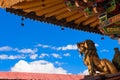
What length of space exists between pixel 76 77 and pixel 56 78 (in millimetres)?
1164

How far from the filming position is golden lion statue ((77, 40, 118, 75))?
23.7 feet

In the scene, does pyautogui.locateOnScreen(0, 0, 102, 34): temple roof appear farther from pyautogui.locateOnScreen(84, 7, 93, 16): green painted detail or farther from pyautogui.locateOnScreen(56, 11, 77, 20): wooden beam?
pyautogui.locateOnScreen(84, 7, 93, 16): green painted detail

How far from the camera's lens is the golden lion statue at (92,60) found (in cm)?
724

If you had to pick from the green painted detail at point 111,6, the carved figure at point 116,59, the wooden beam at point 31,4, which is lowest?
the carved figure at point 116,59

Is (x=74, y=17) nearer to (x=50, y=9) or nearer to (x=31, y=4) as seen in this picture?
(x=50, y=9)

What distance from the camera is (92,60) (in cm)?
749

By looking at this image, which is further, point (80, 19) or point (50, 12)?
point (80, 19)

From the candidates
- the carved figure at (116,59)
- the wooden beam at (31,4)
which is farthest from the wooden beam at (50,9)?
the carved figure at (116,59)

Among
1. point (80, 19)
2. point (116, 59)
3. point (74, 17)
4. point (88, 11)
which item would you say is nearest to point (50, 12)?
point (74, 17)

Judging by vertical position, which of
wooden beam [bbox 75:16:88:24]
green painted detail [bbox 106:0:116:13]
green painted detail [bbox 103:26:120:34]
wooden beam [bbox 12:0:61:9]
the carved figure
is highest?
wooden beam [bbox 12:0:61:9]

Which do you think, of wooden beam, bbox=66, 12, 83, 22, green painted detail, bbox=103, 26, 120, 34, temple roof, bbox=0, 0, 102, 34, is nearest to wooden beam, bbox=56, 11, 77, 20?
temple roof, bbox=0, 0, 102, 34

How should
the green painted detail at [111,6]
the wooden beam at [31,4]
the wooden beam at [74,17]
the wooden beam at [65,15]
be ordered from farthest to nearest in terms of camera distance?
1. the wooden beam at [74,17]
2. the wooden beam at [65,15]
3. the wooden beam at [31,4]
4. the green painted detail at [111,6]

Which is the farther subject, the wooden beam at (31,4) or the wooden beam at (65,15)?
the wooden beam at (65,15)

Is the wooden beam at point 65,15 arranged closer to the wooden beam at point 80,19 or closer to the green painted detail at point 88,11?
the wooden beam at point 80,19
